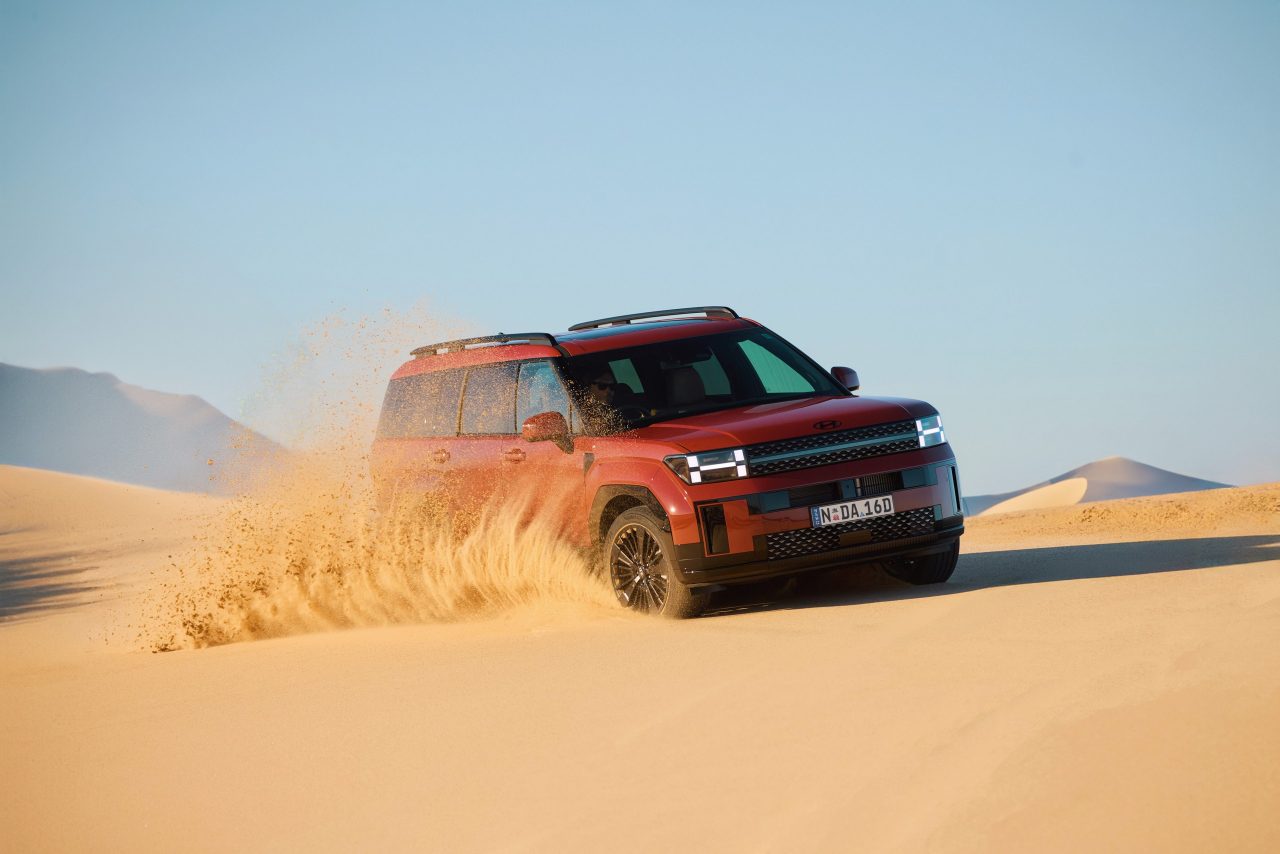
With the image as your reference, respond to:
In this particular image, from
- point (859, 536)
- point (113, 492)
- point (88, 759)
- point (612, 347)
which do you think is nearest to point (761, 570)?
point (859, 536)

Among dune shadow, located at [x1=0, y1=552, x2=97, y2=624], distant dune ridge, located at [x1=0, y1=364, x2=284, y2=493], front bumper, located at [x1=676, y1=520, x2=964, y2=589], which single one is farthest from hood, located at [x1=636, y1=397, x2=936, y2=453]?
distant dune ridge, located at [x1=0, y1=364, x2=284, y2=493]

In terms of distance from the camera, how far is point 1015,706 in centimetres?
532

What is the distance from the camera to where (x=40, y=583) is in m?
19.8

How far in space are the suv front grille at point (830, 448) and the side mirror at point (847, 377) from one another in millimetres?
1254

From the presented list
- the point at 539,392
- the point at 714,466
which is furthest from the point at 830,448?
the point at 539,392

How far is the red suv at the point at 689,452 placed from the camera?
8586 mm

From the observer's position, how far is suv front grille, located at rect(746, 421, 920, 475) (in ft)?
28.3

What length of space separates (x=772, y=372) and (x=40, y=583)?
13300 mm

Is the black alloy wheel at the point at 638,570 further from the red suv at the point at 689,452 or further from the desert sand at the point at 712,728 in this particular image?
the desert sand at the point at 712,728

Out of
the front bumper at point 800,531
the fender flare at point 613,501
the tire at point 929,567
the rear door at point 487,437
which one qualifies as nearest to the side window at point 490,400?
the rear door at point 487,437

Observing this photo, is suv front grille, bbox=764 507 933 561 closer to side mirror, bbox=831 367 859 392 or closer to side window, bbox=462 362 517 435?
side mirror, bbox=831 367 859 392

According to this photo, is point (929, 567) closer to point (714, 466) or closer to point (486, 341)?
point (714, 466)

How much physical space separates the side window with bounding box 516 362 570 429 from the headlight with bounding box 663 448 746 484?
1.36 m

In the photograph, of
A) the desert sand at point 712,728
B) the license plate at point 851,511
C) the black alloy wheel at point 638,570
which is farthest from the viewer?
the black alloy wheel at point 638,570
